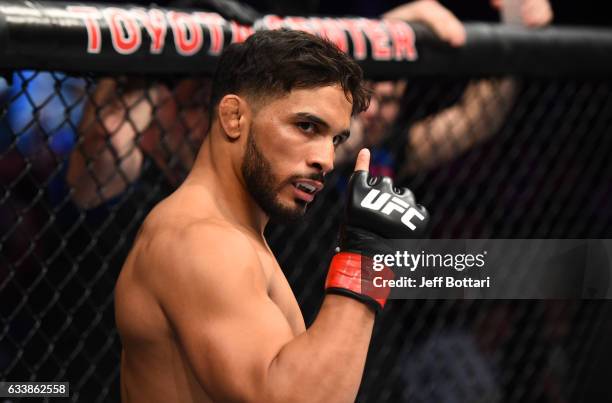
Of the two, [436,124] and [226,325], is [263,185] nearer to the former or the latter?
[226,325]

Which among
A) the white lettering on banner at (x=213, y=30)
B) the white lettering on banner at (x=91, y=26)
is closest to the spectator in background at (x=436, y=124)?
the white lettering on banner at (x=213, y=30)

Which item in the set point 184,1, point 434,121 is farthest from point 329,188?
point 184,1

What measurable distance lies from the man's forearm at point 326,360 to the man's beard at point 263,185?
7.9 inches

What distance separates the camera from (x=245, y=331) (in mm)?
1131

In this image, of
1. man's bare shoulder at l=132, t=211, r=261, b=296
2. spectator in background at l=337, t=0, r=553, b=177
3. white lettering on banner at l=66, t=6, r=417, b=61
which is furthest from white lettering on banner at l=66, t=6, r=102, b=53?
spectator in background at l=337, t=0, r=553, b=177

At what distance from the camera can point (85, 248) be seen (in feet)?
5.84

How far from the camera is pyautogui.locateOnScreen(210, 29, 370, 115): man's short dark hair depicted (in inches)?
51.1

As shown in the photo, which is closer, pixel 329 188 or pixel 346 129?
pixel 346 129

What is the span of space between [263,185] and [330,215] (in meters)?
0.78

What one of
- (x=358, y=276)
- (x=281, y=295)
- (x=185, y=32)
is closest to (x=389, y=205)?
(x=358, y=276)

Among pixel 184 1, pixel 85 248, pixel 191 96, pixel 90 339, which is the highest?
pixel 184 1

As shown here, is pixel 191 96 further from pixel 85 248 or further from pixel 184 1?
pixel 85 248

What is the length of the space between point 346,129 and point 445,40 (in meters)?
0.66

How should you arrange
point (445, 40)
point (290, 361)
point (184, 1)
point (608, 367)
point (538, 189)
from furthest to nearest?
1. point (538, 189)
2. point (608, 367)
3. point (445, 40)
4. point (184, 1)
5. point (290, 361)
